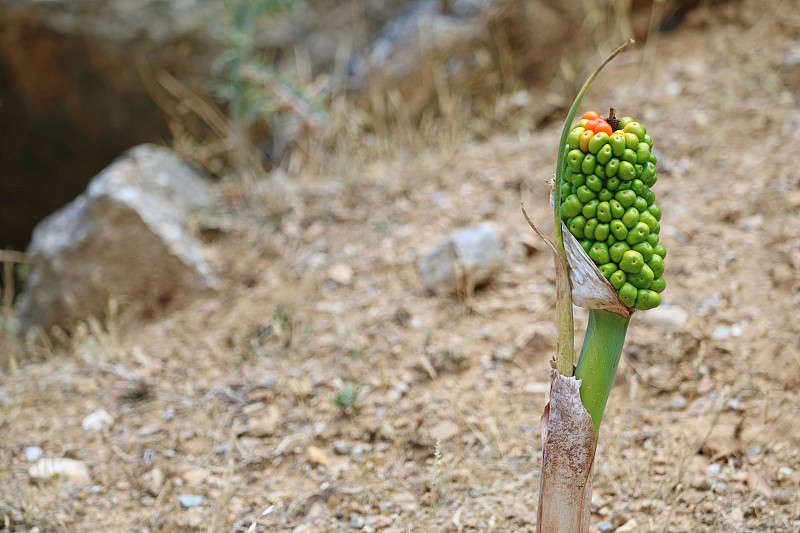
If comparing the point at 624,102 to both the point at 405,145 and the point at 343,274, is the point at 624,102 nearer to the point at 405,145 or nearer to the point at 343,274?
the point at 405,145

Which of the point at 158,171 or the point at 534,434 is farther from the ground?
the point at 158,171

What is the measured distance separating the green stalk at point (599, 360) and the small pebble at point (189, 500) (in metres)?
1.22

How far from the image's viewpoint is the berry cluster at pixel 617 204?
1238mm

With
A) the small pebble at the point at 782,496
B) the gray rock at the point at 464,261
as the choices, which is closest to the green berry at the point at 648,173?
the small pebble at the point at 782,496

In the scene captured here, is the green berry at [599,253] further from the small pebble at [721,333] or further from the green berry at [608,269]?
the small pebble at [721,333]

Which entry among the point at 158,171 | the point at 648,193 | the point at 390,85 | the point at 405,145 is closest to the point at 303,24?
the point at 390,85

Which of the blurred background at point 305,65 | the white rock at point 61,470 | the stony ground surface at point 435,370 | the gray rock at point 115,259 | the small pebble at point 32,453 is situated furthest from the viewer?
the blurred background at point 305,65

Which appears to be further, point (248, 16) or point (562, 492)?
point (248, 16)

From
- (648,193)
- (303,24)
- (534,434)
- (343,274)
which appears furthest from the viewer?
(303,24)

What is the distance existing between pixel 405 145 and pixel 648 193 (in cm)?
275

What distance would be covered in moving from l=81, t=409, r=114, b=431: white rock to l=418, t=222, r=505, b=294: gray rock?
1285 mm

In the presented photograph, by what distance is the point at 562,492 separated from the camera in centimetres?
136

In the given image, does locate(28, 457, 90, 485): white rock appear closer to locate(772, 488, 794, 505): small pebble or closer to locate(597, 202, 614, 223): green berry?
locate(597, 202, 614, 223): green berry

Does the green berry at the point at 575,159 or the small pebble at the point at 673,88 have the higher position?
the green berry at the point at 575,159
